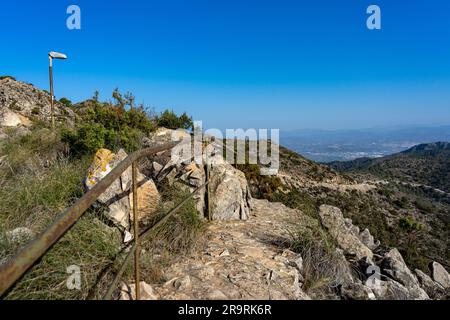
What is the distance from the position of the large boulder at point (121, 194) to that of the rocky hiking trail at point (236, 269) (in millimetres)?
883

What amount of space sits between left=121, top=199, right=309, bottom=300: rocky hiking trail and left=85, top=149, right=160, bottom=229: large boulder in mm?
883

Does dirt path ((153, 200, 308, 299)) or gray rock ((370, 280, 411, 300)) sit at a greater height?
dirt path ((153, 200, 308, 299))

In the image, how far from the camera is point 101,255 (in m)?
2.35

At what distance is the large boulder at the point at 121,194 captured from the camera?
3.39 metres

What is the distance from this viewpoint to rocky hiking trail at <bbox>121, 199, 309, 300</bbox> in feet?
8.23

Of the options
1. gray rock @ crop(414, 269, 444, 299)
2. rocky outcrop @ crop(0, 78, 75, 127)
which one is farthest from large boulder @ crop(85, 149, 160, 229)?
rocky outcrop @ crop(0, 78, 75, 127)

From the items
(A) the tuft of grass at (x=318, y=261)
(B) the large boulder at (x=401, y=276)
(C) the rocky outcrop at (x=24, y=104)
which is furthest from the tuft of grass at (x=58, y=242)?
(C) the rocky outcrop at (x=24, y=104)

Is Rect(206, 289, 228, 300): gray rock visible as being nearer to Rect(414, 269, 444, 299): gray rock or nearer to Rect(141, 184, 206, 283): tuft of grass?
Rect(141, 184, 206, 283): tuft of grass

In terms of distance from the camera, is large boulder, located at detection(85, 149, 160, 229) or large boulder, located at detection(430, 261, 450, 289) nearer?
large boulder, located at detection(85, 149, 160, 229)

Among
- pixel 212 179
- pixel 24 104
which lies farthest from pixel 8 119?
pixel 212 179

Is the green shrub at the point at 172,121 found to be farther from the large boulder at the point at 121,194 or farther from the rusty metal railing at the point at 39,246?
the rusty metal railing at the point at 39,246

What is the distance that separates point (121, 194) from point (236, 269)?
Result: 170 cm

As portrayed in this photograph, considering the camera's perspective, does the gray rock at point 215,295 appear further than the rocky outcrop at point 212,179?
No
